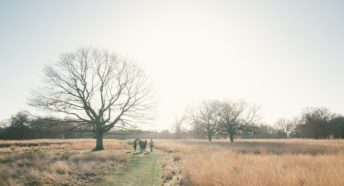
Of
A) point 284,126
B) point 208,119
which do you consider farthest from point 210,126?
point 284,126

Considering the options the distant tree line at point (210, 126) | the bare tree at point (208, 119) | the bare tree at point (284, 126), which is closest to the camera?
the distant tree line at point (210, 126)

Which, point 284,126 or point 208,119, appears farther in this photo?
point 284,126

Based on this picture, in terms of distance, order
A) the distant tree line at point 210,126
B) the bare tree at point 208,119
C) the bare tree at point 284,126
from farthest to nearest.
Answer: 1. the bare tree at point 284,126
2. the bare tree at point 208,119
3. the distant tree line at point 210,126

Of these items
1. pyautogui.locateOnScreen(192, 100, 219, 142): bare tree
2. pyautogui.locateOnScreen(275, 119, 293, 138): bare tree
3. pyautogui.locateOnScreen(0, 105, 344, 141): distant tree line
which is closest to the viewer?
pyautogui.locateOnScreen(0, 105, 344, 141): distant tree line

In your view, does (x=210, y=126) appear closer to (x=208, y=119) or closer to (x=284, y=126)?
(x=208, y=119)

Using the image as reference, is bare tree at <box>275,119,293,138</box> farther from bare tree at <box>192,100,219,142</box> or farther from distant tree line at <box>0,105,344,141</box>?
bare tree at <box>192,100,219,142</box>

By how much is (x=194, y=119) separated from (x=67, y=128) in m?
37.0

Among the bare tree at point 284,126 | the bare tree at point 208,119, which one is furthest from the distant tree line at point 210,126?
the bare tree at point 284,126

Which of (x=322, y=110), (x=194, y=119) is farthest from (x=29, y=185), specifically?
(x=322, y=110)

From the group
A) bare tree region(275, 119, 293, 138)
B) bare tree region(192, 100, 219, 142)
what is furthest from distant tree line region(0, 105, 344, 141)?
bare tree region(275, 119, 293, 138)

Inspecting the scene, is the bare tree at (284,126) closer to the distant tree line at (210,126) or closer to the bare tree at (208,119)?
the distant tree line at (210,126)

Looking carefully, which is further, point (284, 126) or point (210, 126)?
point (284, 126)

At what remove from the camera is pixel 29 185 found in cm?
884

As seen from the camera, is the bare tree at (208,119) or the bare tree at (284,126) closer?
the bare tree at (208,119)
